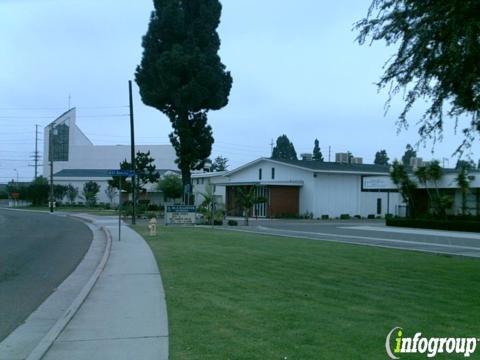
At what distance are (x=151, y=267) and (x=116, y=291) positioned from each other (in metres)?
3.52

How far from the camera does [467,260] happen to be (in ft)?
57.1

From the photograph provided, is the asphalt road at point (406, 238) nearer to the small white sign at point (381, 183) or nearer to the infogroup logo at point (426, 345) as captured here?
the small white sign at point (381, 183)

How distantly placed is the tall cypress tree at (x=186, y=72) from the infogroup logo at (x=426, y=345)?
42.0m

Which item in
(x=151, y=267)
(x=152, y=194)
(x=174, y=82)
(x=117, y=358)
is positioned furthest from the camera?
(x=152, y=194)

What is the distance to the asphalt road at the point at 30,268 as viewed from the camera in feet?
32.8

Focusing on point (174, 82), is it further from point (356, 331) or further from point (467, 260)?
point (356, 331)

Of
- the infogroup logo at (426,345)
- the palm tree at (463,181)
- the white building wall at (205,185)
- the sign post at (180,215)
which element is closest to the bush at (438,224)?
the palm tree at (463,181)

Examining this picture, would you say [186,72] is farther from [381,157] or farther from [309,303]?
[381,157]

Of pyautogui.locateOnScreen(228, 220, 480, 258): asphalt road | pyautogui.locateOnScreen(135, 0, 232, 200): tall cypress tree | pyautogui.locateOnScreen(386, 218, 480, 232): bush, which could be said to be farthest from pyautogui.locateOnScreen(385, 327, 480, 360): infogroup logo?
pyautogui.locateOnScreen(135, 0, 232, 200): tall cypress tree

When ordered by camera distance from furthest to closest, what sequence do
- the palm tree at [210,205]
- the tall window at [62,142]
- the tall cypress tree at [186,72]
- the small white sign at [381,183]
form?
the tall window at [62,142] < the tall cypress tree at [186,72] < the small white sign at [381,183] < the palm tree at [210,205]

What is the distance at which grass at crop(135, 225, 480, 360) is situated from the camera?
270 inches

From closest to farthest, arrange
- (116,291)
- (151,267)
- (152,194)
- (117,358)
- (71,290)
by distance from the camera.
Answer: (117,358), (116,291), (71,290), (151,267), (152,194)

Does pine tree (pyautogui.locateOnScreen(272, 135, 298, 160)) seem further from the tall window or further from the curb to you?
the curb

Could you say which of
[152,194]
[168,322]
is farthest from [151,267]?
[152,194]
